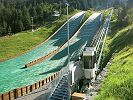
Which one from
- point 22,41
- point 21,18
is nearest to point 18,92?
point 22,41

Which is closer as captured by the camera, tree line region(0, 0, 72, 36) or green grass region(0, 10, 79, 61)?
green grass region(0, 10, 79, 61)

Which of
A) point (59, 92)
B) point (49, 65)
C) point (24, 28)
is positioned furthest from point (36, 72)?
point (24, 28)

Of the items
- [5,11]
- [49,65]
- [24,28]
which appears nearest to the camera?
[49,65]

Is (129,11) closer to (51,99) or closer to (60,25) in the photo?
(60,25)

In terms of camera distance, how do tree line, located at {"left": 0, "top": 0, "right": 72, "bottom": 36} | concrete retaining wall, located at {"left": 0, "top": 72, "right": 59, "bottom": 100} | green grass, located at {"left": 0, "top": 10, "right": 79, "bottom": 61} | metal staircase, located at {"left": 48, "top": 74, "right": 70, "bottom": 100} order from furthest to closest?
tree line, located at {"left": 0, "top": 0, "right": 72, "bottom": 36}
green grass, located at {"left": 0, "top": 10, "right": 79, "bottom": 61}
concrete retaining wall, located at {"left": 0, "top": 72, "right": 59, "bottom": 100}
metal staircase, located at {"left": 48, "top": 74, "right": 70, "bottom": 100}

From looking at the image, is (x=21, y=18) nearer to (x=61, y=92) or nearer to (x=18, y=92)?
(x=18, y=92)

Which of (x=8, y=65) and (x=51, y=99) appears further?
(x=8, y=65)

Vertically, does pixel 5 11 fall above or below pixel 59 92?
above

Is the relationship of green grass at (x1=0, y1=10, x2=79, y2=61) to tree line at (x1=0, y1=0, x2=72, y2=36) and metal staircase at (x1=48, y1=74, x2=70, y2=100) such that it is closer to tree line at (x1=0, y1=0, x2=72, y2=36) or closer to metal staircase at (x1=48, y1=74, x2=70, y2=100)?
tree line at (x1=0, y1=0, x2=72, y2=36)

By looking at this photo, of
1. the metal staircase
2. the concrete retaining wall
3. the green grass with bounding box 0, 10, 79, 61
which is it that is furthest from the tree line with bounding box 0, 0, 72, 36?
the metal staircase
